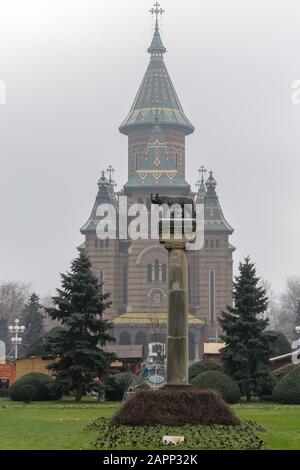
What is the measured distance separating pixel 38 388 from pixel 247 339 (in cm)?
870

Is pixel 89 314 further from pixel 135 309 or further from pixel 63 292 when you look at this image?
pixel 135 309

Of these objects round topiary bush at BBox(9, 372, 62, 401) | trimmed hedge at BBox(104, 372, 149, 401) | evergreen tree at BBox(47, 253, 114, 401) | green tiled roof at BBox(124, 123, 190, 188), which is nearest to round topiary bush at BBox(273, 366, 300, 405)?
trimmed hedge at BBox(104, 372, 149, 401)

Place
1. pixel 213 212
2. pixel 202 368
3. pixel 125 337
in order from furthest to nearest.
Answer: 1. pixel 213 212
2. pixel 125 337
3. pixel 202 368

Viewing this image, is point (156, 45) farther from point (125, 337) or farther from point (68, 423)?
point (68, 423)

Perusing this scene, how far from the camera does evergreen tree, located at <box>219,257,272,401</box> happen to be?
1425 inches

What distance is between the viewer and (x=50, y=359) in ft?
135

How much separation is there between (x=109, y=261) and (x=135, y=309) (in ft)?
19.3

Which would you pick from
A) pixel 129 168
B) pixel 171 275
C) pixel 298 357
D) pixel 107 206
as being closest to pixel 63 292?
pixel 298 357

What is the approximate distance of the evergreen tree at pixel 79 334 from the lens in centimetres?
3444

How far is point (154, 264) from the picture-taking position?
95750 mm

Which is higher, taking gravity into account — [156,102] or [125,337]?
[156,102]

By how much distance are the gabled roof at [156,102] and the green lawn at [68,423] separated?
252ft

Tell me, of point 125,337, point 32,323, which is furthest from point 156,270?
point 32,323

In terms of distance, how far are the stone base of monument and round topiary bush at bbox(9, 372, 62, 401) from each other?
14452 mm
